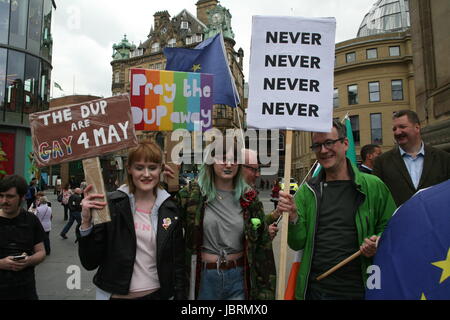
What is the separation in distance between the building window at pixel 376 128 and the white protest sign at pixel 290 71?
33.9 m

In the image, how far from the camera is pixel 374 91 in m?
34.3

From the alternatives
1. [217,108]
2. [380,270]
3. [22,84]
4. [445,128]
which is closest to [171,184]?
[380,270]

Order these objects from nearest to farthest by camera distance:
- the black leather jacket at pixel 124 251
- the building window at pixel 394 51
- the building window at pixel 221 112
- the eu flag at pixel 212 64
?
the black leather jacket at pixel 124 251
the eu flag at pixel 212 64
the building window at pixel 394 51
the building window at pixel 221 112

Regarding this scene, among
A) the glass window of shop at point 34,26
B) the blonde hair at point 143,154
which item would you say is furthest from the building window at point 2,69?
the blonde hair at point 143,154

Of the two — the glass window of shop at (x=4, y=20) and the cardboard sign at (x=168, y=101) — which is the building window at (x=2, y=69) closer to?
the glass window of shop at (x=4, y=20)

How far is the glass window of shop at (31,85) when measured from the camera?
19.6 m

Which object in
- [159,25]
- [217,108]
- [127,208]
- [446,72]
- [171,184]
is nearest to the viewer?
[127,208]

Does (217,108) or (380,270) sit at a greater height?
(217,108)

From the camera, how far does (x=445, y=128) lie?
23.7 ft

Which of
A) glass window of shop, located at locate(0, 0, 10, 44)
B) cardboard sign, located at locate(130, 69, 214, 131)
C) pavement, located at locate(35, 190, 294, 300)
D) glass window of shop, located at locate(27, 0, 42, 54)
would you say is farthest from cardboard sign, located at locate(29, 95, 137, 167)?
glass window of shop, located at locate(27, 0, 42, 54)

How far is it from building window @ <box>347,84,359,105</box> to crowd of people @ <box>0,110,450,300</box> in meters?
35.5

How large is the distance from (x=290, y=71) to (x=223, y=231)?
135 centimetres

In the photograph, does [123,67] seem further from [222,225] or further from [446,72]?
[222,225]

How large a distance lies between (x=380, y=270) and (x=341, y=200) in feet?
1.75
